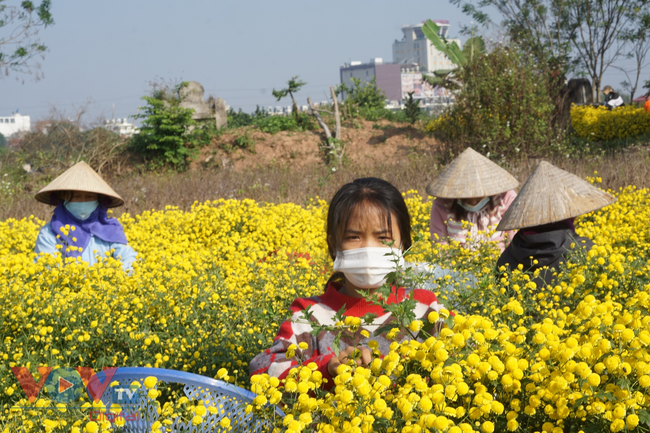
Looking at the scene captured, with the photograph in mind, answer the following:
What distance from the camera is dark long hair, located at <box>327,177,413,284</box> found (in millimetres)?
1908

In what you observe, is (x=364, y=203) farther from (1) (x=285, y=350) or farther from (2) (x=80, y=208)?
(2) (x=80, y=208)

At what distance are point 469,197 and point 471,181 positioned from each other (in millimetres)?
182

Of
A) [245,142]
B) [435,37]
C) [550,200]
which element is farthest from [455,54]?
[550,200]

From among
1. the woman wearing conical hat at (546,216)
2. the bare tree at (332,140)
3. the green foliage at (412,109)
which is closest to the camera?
the woman wearing conical hat at (546,216)

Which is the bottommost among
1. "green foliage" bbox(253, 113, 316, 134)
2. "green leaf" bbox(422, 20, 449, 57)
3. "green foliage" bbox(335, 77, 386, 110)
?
"green foliage" bbox(253, 113, 316, 134)

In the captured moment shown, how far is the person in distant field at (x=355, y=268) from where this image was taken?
1787 millimetres

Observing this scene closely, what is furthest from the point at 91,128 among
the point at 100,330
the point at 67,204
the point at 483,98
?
the point at 100,330

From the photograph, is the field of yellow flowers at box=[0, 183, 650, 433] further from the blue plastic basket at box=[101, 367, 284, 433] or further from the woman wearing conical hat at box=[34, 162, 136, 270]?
the woman wearing conical hat at box=[34, 162, 136, 270]

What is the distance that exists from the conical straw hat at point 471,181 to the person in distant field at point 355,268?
246 centimetres

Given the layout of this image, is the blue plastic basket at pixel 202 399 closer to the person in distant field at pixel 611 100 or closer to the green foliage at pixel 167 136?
the green foliage at pixel 167 136

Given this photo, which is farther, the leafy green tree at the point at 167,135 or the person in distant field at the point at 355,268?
the leafy green tree at the point at 167,135

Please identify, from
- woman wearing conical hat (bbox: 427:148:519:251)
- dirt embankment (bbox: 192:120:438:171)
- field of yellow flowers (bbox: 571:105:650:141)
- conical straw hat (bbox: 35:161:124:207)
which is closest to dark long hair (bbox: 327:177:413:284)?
woman wearing conical hat (bbox: 427:148:519:251)

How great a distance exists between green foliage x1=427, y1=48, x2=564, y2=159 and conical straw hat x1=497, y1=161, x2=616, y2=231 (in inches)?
275

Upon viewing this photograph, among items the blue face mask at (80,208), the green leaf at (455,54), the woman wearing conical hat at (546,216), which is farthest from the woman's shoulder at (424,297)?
the green leaf at (455,54)
